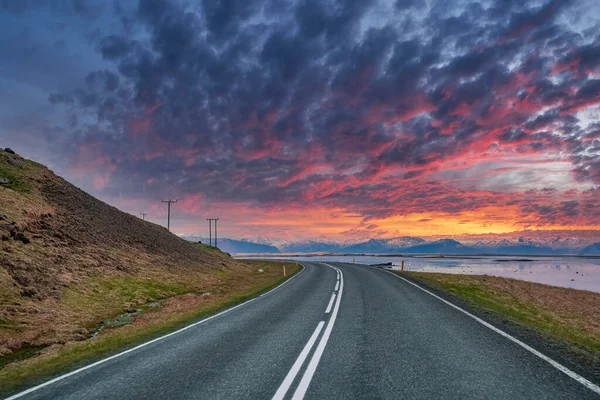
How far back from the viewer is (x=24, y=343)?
11.2 meters

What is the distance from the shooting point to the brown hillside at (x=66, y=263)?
555 inches

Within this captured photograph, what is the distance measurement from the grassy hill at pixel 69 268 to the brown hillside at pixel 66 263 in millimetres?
43

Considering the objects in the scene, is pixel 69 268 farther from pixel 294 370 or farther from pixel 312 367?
pixel 312 367

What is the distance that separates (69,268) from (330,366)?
820 inches

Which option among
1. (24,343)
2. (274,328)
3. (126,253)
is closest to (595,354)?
(274,328)

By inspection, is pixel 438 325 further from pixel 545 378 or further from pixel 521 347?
pixel 545 378

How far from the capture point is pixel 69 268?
68.2ft

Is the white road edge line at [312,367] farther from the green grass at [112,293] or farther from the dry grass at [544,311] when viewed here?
the green grass at [112,293]

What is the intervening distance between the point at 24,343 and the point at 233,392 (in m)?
10.3

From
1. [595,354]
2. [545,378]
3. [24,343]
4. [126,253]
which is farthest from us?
[126,253]

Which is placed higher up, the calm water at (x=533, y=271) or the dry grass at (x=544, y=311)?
the dry grass at (x=544, y=311)

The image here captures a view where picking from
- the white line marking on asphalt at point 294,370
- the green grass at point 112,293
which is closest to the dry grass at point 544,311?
the white line marking on asphalt at point 294,370

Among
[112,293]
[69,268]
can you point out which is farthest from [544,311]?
[69,268]

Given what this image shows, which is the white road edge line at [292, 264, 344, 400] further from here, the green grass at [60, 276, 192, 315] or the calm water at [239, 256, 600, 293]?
Result: the calm water at [239, 256, 600, 293]
